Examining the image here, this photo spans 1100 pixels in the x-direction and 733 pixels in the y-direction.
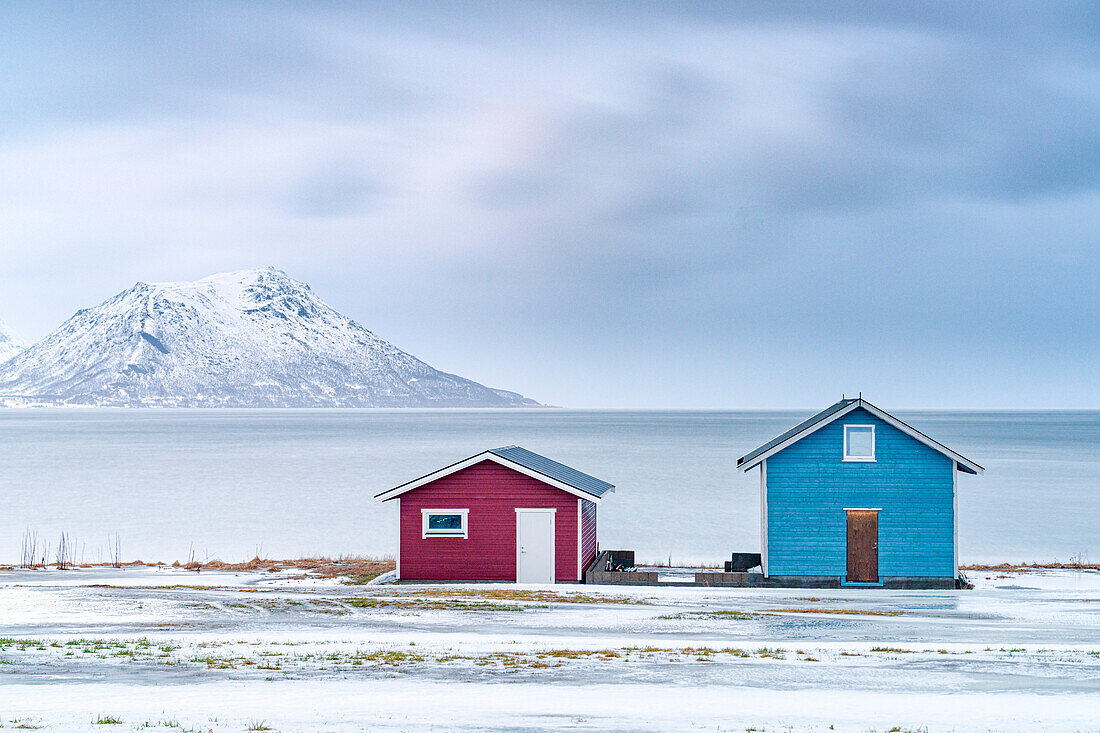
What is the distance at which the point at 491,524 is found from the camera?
110ft

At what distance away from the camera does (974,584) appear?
34.6 m

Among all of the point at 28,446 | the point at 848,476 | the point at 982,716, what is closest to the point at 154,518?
the point at 848,476

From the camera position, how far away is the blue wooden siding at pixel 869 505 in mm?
32906

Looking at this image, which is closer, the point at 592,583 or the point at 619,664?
the point at 619,664

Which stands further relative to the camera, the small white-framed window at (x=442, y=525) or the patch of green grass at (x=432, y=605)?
the small white-framed window at (x=442, y=525)

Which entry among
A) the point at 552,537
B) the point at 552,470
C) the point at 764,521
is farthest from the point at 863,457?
the point at 552,537

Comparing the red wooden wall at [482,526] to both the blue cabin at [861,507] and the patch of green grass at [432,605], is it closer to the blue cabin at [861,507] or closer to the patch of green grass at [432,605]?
the patch of green grass at [432,605]

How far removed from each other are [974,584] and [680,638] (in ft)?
56.3

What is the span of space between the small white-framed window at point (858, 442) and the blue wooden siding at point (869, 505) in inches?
6.4

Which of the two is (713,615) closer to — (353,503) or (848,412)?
(848,412)

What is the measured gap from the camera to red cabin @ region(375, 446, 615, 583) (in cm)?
3331

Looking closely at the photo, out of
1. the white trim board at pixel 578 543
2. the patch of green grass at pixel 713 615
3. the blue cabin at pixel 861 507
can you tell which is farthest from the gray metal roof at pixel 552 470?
the patch of green grass at pixel 713 615

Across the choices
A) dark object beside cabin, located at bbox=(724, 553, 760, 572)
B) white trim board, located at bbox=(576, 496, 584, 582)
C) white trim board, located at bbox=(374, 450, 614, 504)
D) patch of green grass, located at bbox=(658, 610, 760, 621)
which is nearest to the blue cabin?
dark object beside cabin, located at bbox=(724, 553, 760, 572)

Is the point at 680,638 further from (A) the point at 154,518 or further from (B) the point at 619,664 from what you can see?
(A) the point at 154,518
